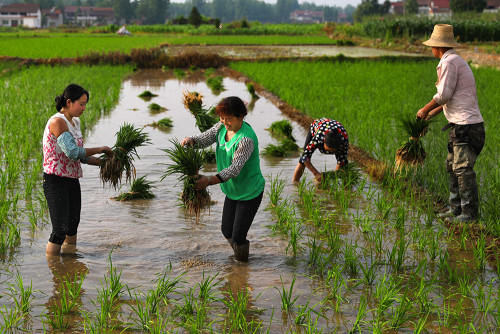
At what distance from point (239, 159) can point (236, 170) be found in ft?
0.23

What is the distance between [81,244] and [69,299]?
40.3 inches

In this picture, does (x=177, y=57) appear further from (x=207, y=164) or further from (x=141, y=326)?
(x=141, y=326)

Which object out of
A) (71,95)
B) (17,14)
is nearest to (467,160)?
(71,95)

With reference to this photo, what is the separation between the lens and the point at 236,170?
137 inches

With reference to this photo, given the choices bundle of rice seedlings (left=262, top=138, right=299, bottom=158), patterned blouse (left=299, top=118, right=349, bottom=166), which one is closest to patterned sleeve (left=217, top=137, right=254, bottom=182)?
patterned blouse (left=299, top=118, right=349, bottom=166)

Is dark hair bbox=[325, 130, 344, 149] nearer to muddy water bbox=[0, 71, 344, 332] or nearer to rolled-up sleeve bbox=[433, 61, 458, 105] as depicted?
muddy water bbox=[0, 71, 344, 332]

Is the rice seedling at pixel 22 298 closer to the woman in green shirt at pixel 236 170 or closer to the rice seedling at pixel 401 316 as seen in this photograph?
the woman in green shirt at pixel 236 170

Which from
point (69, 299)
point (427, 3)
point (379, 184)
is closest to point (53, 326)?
point (69, 299)

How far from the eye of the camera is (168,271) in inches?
148

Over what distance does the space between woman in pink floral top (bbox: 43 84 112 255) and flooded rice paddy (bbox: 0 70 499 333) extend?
0.33 metres

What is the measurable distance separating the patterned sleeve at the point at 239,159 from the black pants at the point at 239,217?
277 mm

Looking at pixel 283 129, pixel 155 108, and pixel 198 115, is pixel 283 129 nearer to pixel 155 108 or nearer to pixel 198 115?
pixel 198 115

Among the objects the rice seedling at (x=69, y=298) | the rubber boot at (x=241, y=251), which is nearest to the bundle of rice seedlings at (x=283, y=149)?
the rubber boot at (x=241, y=251)

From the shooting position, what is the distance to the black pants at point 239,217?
3.69 meters
